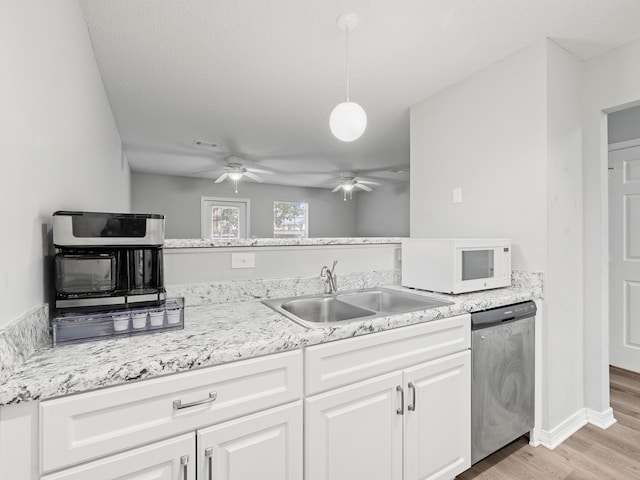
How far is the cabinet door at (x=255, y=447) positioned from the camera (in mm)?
927

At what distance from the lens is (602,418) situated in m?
2.03

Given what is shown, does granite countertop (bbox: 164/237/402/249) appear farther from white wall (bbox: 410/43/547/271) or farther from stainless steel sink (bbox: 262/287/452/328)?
white wall (bbox: 410/43/547/271)

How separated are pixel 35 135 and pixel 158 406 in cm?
93

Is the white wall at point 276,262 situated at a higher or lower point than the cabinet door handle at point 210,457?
higher

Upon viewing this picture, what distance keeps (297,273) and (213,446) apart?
40.1 inches

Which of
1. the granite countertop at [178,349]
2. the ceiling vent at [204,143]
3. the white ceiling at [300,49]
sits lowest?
the granite countertop at [178,349]

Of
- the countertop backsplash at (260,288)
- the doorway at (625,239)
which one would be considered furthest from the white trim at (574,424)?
the countertop backsplash at (260,288)

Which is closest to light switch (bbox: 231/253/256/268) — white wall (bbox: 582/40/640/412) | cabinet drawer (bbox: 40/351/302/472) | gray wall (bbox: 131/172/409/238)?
cabinet drawer (bbox: 40/351/302/472)

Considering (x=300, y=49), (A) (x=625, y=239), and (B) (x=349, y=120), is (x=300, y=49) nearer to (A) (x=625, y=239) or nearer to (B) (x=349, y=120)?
(B) (x=349, y=120)

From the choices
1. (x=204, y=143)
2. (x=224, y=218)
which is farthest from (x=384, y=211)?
(x=204, y=143)

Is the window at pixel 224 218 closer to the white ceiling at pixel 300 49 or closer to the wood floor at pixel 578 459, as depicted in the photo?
the white ceiling at pixel 300 49

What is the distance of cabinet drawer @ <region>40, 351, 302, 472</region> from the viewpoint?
75 centimetres

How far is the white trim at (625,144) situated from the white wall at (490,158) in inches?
58.6

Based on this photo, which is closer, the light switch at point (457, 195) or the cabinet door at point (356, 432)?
the cabinet door at point (356, 432)
